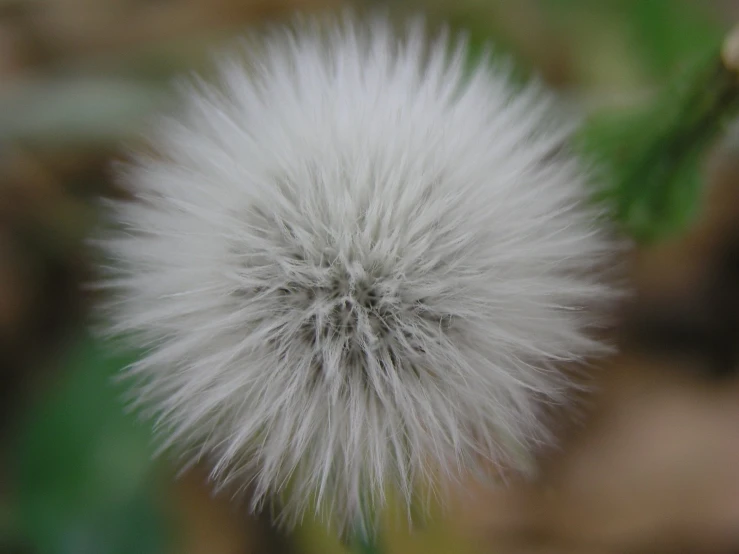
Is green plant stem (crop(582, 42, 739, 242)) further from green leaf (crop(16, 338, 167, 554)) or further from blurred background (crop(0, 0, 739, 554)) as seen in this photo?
green leaf (crop(16, 338, 167, 554))

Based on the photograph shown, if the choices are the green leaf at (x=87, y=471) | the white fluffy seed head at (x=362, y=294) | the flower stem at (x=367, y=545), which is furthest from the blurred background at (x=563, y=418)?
the white fluffy seed head at (x=362, y=294)

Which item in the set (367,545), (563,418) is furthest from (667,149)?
(367,545)

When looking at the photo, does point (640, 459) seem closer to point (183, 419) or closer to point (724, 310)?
point (724, 310)

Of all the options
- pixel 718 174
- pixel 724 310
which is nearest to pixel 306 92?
pixel 724 310

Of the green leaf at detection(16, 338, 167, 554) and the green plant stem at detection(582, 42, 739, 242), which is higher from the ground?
the green plant stem at detection(582, 42, 739, 242)

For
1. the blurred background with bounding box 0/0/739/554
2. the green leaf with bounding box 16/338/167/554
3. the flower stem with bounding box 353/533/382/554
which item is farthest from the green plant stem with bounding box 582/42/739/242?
the green leaf with bounding box 16/338/167/554
